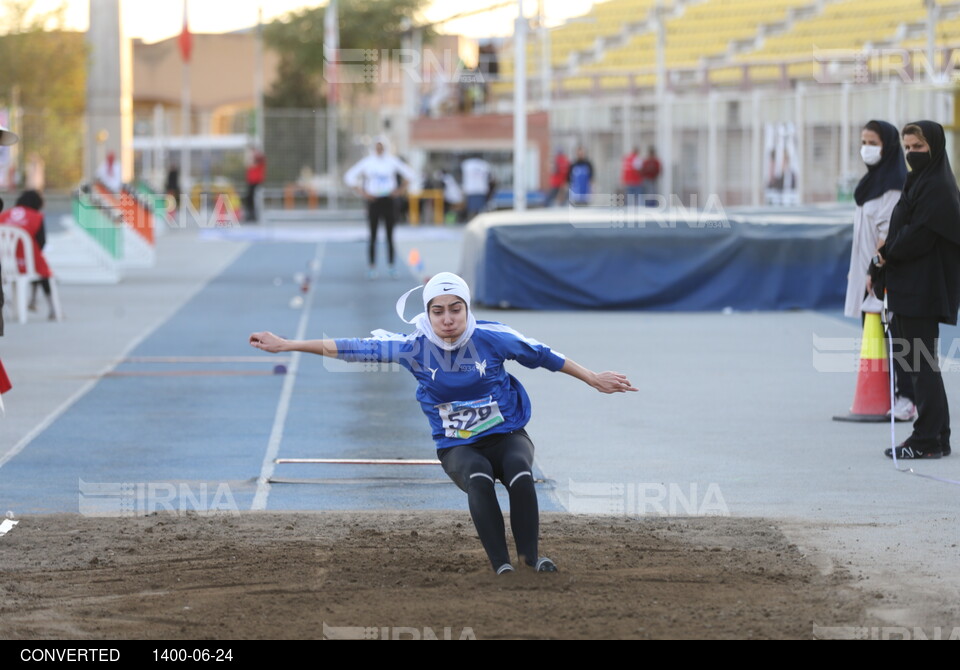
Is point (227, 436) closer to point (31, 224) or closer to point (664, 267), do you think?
point (31, 224)

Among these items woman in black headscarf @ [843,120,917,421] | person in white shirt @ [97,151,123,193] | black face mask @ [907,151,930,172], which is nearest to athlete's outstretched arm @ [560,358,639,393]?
black face mask @ [907,151,930,172]

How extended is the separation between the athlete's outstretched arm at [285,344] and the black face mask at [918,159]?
4360 mm

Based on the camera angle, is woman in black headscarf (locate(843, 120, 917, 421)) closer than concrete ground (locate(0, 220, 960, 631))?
No

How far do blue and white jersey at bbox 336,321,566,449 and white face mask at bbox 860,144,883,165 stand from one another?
466cm

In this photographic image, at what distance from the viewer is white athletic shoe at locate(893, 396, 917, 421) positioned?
35.5ft

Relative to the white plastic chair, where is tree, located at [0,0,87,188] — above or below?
above

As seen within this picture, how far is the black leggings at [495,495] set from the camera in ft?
21.5

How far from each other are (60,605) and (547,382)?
7565 millimetres

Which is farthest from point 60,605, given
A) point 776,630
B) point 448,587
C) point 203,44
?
point 203,44

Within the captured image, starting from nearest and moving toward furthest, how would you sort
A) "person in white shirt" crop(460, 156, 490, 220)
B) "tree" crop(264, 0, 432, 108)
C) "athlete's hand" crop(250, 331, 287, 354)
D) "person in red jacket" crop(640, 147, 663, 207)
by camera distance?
"athlete's hand" crop(250, 331, 287, 354)
"person in red jacket" crop(640, 147, 663, 207)
"person in white shirt" crop(460, 156, 490, 220)
"tree" crop(264, 0, 432, 108)

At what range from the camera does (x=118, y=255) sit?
26.1 m

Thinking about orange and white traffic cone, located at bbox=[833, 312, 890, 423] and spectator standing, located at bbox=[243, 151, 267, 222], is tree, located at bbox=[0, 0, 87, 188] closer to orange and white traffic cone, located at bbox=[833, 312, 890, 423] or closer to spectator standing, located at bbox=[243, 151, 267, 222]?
spectator standing, located at bbox=[243, 151, 267, 222]

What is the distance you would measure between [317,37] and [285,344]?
6896cm

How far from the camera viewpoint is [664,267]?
19.4m
